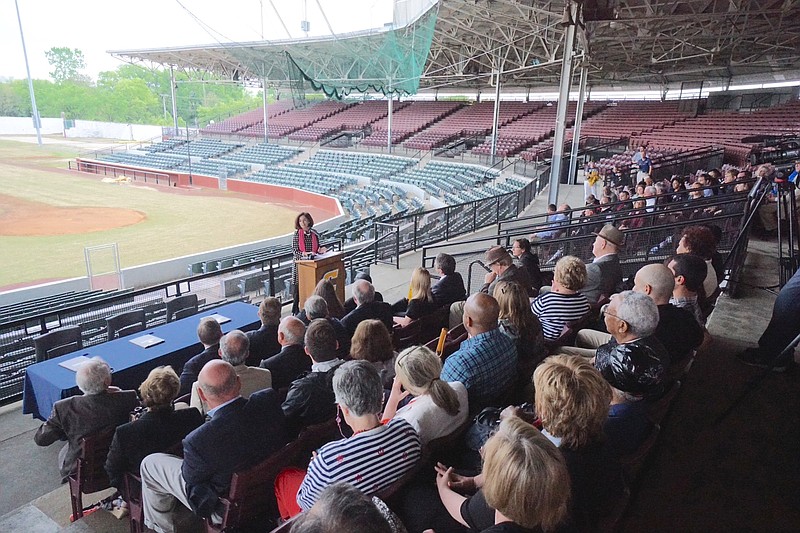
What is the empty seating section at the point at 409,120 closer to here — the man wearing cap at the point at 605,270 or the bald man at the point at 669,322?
the man wearing cap at the point at 605,270

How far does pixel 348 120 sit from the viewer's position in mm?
44188

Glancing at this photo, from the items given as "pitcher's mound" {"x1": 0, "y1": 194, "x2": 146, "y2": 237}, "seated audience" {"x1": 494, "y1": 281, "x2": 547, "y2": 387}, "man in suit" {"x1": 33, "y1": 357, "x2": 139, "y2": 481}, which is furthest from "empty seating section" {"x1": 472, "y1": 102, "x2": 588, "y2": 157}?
"man in suit" {"x1": 33, "y1": 357, "x2": 139, "y2": 481}

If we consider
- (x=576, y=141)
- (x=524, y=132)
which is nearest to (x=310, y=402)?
(x=576, y=141)

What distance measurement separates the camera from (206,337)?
4.06 m

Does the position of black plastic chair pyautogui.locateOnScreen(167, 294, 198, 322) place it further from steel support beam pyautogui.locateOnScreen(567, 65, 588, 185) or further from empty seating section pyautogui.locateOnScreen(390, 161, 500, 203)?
steel support beam pyautogui.locateOnScreen(567, 65, 588, 185)

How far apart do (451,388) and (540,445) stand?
0.95 meters

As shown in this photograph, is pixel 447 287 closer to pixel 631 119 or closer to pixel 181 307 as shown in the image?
pixel 181 307

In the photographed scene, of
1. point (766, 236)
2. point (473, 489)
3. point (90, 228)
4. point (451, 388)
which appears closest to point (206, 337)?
point (451, 388)

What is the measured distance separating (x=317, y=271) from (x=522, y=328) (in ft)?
12.7

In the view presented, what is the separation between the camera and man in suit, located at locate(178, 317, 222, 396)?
3934 mm

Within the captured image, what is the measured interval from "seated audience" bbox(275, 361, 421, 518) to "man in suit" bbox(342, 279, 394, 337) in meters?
2.13

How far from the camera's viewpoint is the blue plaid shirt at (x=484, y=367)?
9.04 ft

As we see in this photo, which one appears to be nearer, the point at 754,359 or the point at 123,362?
the point at 754,359

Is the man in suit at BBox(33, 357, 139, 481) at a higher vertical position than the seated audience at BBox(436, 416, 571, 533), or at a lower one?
lower
